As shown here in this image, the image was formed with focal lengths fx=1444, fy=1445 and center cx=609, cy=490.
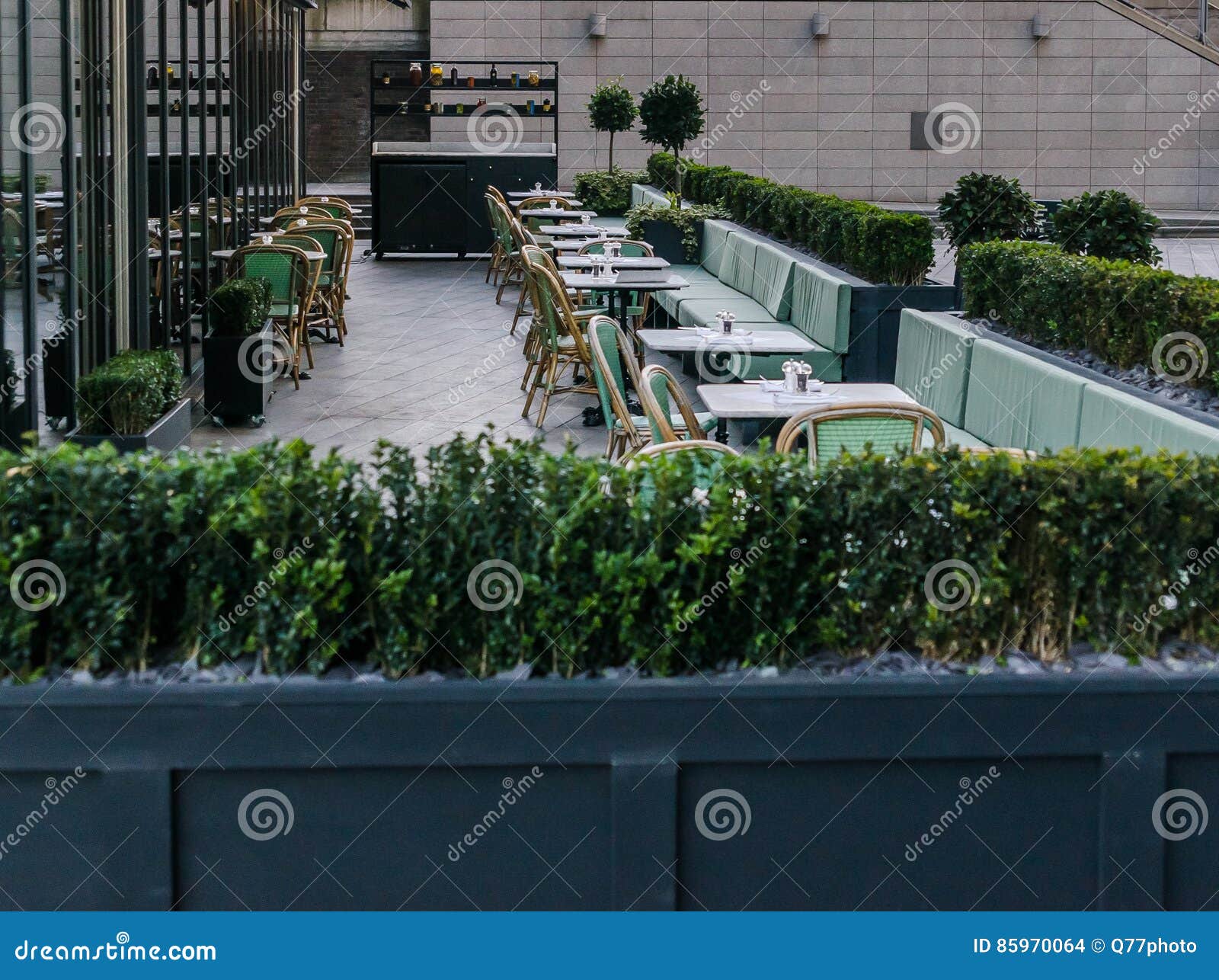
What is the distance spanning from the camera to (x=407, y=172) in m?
16.2

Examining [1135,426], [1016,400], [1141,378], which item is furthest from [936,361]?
[1135,426]

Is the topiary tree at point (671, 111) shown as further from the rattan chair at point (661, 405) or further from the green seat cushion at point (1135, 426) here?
the green seat cushion at point (1135, 426)

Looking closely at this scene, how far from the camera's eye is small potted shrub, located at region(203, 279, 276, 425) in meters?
7.70

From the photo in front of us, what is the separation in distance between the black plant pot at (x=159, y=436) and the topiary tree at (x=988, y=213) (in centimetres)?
410

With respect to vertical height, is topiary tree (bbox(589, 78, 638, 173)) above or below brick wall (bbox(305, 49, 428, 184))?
below

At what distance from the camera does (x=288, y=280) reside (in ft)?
29.5

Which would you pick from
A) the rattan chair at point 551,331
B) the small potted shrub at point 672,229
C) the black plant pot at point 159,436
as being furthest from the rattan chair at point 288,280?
the small potted shrub at point 672,229

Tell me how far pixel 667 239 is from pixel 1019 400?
7.32 meters

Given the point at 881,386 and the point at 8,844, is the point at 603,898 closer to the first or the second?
the point at 8,844

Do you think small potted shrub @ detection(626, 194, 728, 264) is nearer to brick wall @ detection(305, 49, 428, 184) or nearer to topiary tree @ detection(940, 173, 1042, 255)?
topiary tree @ detection(940, 173, 1042, 255)

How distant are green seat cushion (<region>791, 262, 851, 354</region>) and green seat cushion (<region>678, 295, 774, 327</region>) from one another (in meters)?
0.31

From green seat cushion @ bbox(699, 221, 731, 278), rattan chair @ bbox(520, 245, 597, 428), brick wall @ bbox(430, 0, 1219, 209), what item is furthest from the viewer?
brick wall @ bbox(430, 0, 1219, 209)

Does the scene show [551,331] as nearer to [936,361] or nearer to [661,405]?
[936,361]

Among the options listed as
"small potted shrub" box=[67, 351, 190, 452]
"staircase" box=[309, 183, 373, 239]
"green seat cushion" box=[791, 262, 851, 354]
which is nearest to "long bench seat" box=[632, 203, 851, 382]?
"green seat cushion" box=[791, 262, 851, 354]
